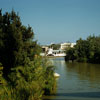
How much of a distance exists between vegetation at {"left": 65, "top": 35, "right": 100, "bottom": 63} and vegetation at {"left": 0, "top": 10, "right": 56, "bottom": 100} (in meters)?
52.4

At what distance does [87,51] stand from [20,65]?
6303 cm

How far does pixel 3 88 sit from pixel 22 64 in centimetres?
442

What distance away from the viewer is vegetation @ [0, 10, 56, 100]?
13133 mm

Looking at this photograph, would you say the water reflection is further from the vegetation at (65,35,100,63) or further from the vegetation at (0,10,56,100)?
the vegetation at (65,35,100,63)

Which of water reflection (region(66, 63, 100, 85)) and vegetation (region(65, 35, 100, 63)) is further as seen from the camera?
vegetation (region(65, 35, 100, 63))

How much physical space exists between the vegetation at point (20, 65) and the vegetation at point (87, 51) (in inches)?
2064

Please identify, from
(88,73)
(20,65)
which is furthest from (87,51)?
(20,65)

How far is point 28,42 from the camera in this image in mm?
17438

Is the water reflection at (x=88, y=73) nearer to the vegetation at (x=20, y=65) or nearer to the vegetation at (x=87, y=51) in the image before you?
the vegetation at (x=20, y=65)

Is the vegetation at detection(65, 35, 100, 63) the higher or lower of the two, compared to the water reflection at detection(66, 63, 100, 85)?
higher

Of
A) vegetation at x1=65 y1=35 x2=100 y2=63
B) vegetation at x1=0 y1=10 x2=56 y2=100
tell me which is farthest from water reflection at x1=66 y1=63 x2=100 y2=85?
vegetation at x1=65 y1=35 x2=100 y2=63

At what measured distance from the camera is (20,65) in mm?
16047

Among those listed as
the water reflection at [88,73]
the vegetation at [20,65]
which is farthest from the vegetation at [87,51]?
the vegetation at [20,65]

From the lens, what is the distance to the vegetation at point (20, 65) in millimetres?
13133
